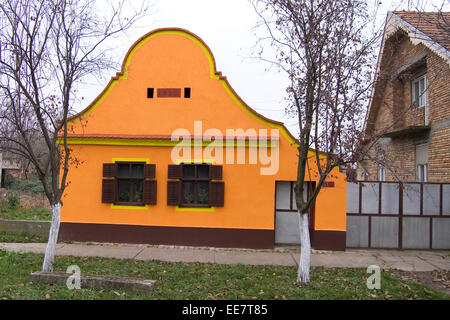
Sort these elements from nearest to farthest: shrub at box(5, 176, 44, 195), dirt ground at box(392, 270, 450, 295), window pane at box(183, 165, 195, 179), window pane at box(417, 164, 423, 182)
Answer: dirt ground at box(392, 270, 450, 295), window pane at box(183, 165, 195, 179), window pane at box(417, 164, 423, 182), shrub at box(5, 176, 44, 195)

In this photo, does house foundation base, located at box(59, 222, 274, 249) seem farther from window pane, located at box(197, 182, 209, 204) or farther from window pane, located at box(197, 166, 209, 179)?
window pane, located at box(197, 166, 209, 179)

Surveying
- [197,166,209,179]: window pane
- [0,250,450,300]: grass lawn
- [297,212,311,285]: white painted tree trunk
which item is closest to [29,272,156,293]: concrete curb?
[0,250,450,300]: grass lawn

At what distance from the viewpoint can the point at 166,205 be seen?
31.9 feet

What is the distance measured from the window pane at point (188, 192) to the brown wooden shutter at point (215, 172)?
71 cm

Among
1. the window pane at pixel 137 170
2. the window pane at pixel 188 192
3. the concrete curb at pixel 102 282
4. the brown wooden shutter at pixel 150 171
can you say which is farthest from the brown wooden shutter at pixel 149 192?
the concrete curb at pixel 102 282

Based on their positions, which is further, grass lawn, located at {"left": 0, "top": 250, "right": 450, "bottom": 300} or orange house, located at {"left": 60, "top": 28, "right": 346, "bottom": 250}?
orange house, located at {"left": 60, "top": 28, "right": 346, "bottom": 250}

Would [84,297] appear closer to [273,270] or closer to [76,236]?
[273,270]

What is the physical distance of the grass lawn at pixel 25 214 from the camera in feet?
40.0

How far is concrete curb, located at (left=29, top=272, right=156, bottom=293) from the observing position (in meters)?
5.47

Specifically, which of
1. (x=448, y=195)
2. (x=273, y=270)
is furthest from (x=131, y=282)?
(x=448, y=195)

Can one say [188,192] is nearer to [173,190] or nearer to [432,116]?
[173,190]

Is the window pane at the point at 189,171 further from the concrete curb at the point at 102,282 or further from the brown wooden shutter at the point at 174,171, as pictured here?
the concrete curb at the point at 102,282

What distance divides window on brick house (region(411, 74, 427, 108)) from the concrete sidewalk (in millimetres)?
5075

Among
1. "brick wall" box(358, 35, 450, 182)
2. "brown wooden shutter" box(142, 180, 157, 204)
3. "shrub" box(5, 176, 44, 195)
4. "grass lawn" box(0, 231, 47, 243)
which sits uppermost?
"brick wall" box(358, 35, 450, 182)
